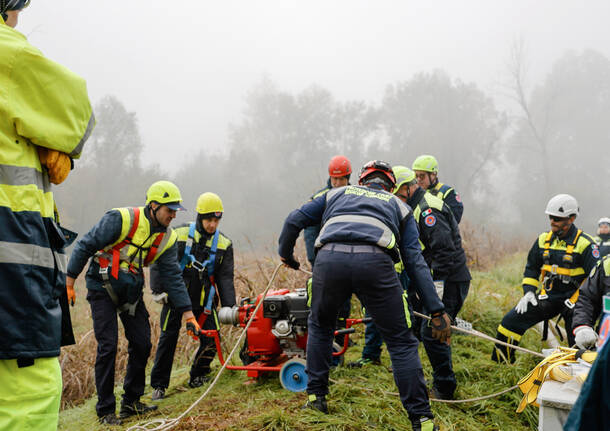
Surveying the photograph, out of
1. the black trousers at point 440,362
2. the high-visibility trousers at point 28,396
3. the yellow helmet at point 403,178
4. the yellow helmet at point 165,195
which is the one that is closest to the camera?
the high-visibility trousers at point 28,396

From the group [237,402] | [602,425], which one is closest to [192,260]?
[237,402]

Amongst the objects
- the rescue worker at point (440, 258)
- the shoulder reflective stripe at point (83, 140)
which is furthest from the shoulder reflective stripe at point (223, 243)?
the shoulder reflective stripe at point (83, 140)

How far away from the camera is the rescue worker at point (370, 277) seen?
3158 mm

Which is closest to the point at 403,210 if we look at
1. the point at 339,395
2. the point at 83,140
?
the point at 339,395

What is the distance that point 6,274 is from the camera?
64.7 inches

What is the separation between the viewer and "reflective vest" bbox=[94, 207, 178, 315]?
4.10 meters

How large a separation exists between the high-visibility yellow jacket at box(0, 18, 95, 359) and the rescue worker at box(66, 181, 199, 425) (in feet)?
7.63

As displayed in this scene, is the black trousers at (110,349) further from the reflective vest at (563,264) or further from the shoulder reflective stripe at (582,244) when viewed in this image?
the shoulder reflective stripe at (582,244)

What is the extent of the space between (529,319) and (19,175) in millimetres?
5378

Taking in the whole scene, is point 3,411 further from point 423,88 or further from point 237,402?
point 423,88

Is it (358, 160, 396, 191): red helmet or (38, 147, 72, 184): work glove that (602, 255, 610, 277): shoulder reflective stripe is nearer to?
→ (358, 160, 396, 191): red helmet

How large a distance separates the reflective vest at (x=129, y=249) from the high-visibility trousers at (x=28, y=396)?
2.47 meters

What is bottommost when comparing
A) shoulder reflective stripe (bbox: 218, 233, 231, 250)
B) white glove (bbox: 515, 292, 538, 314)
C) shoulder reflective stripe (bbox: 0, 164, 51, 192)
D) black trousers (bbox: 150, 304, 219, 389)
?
black trousers (bbox: 150, 304, 219, 389)

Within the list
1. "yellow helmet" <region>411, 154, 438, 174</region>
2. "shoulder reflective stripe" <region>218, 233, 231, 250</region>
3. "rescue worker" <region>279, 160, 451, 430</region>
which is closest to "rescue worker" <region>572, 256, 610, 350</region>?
"rescue worker" <region>279, 160, 451, 430</region>
